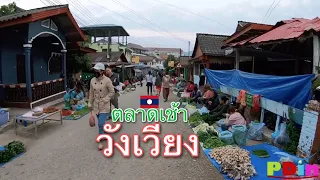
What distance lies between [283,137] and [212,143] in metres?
1.49

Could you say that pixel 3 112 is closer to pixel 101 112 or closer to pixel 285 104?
pixel 101 112

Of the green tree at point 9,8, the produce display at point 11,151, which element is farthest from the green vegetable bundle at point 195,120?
the green tree at point 9,8

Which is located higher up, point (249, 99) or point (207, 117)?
point (249, 99)

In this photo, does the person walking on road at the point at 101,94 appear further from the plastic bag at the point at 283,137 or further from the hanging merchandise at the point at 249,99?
the hanging merchandise at the point at 249,99

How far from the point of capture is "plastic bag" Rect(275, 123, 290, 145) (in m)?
5.75

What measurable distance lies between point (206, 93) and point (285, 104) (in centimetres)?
520

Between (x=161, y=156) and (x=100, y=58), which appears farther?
(x=100, y=58)

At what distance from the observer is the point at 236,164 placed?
15.3ft

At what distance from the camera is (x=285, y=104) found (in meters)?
6.15

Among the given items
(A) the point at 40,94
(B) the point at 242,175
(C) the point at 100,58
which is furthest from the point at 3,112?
(C) the point at 100,58

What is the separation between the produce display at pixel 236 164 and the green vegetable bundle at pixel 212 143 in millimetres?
748

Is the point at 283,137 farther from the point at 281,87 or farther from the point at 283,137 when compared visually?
the point at 281,87

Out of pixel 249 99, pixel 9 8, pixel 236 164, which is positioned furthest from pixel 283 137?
pixel 9 8

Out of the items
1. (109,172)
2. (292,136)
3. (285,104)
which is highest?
(285,104)
